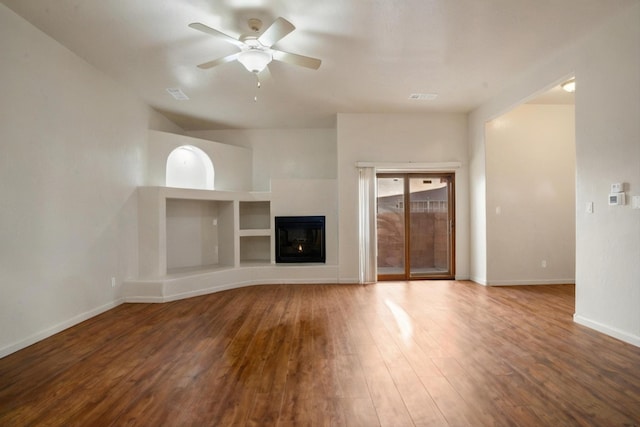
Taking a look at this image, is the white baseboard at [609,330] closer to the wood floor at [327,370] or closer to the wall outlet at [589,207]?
the wood floor at [327,370]

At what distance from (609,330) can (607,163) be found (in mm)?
1629

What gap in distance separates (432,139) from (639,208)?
3344 mm

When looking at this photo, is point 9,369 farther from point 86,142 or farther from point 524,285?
point 524,285

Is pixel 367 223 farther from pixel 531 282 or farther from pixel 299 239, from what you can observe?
pixel 531 282

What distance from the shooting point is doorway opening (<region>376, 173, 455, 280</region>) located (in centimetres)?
596

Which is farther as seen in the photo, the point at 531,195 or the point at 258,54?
the point at 531,195

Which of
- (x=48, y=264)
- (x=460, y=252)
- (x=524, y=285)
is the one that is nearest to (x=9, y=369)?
(x=48, y=264)

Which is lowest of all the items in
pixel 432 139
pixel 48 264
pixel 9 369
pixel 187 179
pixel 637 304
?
pixel 9 369

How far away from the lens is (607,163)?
10.3 feet

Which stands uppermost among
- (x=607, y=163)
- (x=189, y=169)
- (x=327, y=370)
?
(x=189, y=169)

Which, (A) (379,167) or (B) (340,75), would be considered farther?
(A) (379,167)

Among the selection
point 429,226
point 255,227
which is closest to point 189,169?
point 255,227

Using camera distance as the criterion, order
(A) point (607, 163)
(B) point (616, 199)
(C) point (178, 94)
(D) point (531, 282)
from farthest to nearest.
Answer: (D) point (531, 282) < (C) point (178, 94) < (A) point (607, 163) < (B) point (616, 199)

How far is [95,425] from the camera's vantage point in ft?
5.94
